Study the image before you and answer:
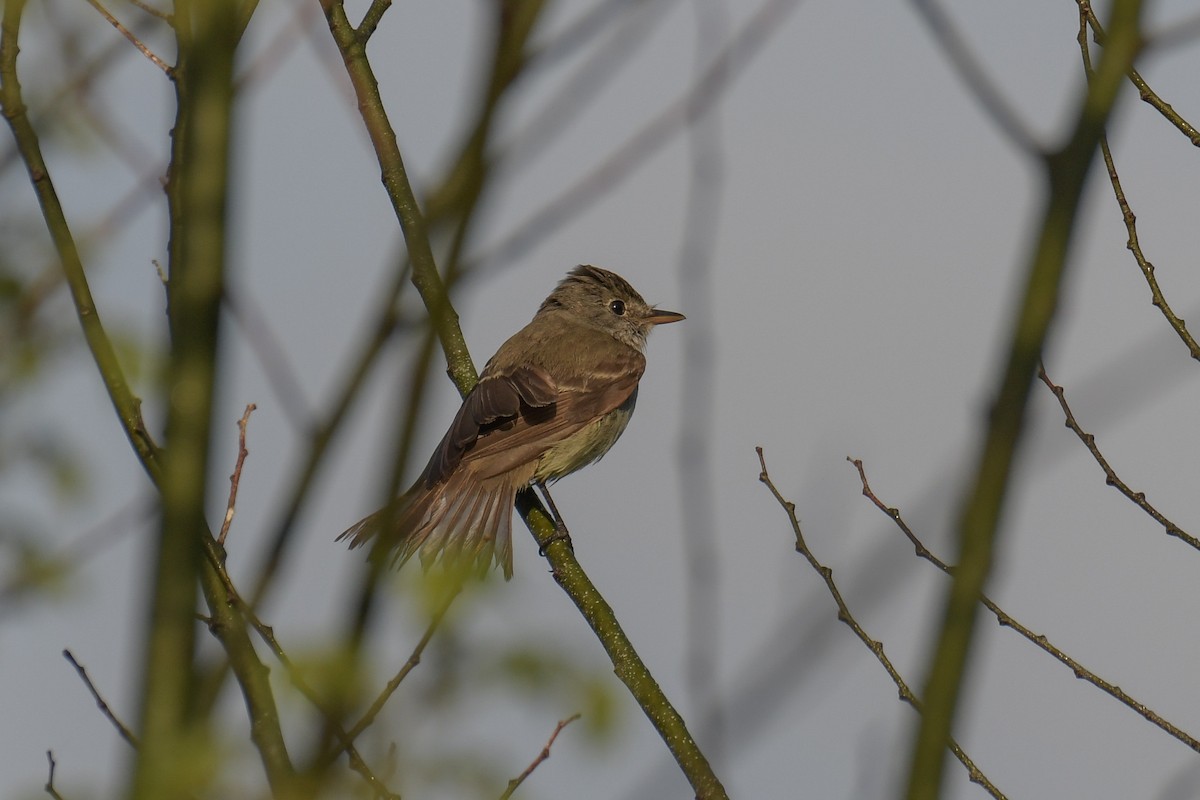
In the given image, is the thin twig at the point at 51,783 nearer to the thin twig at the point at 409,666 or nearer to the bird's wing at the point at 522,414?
the thin twig at the point at 409,666

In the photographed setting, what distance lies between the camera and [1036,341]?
1585 millimetres

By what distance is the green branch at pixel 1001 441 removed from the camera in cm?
156

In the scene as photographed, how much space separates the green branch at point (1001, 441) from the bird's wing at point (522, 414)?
530 cm

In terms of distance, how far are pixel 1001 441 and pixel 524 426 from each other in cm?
608

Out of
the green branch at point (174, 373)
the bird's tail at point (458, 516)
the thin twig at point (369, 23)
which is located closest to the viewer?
the green branch at point (174, 373)

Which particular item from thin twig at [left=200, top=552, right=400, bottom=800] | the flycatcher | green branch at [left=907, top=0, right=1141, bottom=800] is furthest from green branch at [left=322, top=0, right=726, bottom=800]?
green branch at [left=907, top=0, right=1141, bottom=800]

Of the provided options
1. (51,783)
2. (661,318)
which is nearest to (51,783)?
(51,783)

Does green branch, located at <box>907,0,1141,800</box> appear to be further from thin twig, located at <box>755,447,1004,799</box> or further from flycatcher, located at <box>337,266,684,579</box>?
flycatcher, located at <box>337,266,684,579</box>

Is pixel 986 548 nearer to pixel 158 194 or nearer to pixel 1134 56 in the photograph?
pixel 1134 56

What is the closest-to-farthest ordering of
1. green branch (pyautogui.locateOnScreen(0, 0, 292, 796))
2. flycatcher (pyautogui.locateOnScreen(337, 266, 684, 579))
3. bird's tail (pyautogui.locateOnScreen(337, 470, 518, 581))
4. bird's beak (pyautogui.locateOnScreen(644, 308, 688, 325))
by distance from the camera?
green branch (pyautogui.locateOnScreen(0, 0, 292, 796)), bird's tail (pyautogui.locateOnScreen(337, 470, 518, 581)), flycatcher (pyautogui.locateOnScreen(337, 266, 684, 579)), bird's beak (pyautogui.locateOnScreen(644, 308, 688, 325))

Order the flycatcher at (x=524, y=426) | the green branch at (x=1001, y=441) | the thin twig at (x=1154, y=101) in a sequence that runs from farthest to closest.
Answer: the flycatcher at (x=524, y=426) → the thin twig at (x=1154, y=101) → the green branch at (x=1001, y=441)

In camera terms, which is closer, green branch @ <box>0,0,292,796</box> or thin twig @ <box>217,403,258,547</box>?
green branch @ <box>0,0,292,796</box>

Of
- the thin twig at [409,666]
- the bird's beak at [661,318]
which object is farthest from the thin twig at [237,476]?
the bird's beak at [661,318]

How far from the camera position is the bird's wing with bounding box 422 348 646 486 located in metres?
7.13
